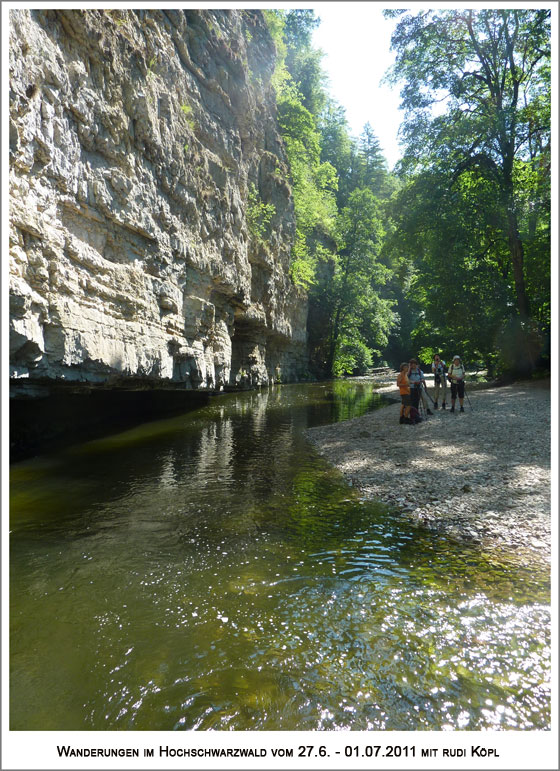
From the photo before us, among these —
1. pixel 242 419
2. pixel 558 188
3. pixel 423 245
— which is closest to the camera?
pixel 558 188

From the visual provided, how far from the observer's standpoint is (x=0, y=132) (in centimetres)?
447

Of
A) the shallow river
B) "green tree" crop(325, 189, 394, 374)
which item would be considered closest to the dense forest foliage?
"green tree" crop(325, 189, 394, 374)

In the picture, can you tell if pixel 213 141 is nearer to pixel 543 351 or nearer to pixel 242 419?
pixel 242 419

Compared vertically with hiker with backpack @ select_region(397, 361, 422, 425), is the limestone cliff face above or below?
above

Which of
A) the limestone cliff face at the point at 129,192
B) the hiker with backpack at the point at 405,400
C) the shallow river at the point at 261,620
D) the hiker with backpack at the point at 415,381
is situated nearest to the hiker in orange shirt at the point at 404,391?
the hiker with backpack at the point at 405,400

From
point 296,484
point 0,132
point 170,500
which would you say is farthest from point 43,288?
point 296,484

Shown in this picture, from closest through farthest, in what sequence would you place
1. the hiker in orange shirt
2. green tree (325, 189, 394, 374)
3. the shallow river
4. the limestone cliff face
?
the shallow river → the limestone cliff face → the hiker in orange shirt → green tree (325, 189, 394, 374)

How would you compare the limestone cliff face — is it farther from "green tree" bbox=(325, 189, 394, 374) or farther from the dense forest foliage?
"green tree" bbox=(325, 189, 394, 374)

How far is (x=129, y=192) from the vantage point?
11430 mm

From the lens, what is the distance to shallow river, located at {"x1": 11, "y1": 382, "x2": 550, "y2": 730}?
3.09m

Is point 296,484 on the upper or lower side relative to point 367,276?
lower

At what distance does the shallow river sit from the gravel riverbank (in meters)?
0.65

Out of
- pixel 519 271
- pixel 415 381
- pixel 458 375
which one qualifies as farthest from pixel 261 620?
pixel 519 271

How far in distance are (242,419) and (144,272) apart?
282 inches
